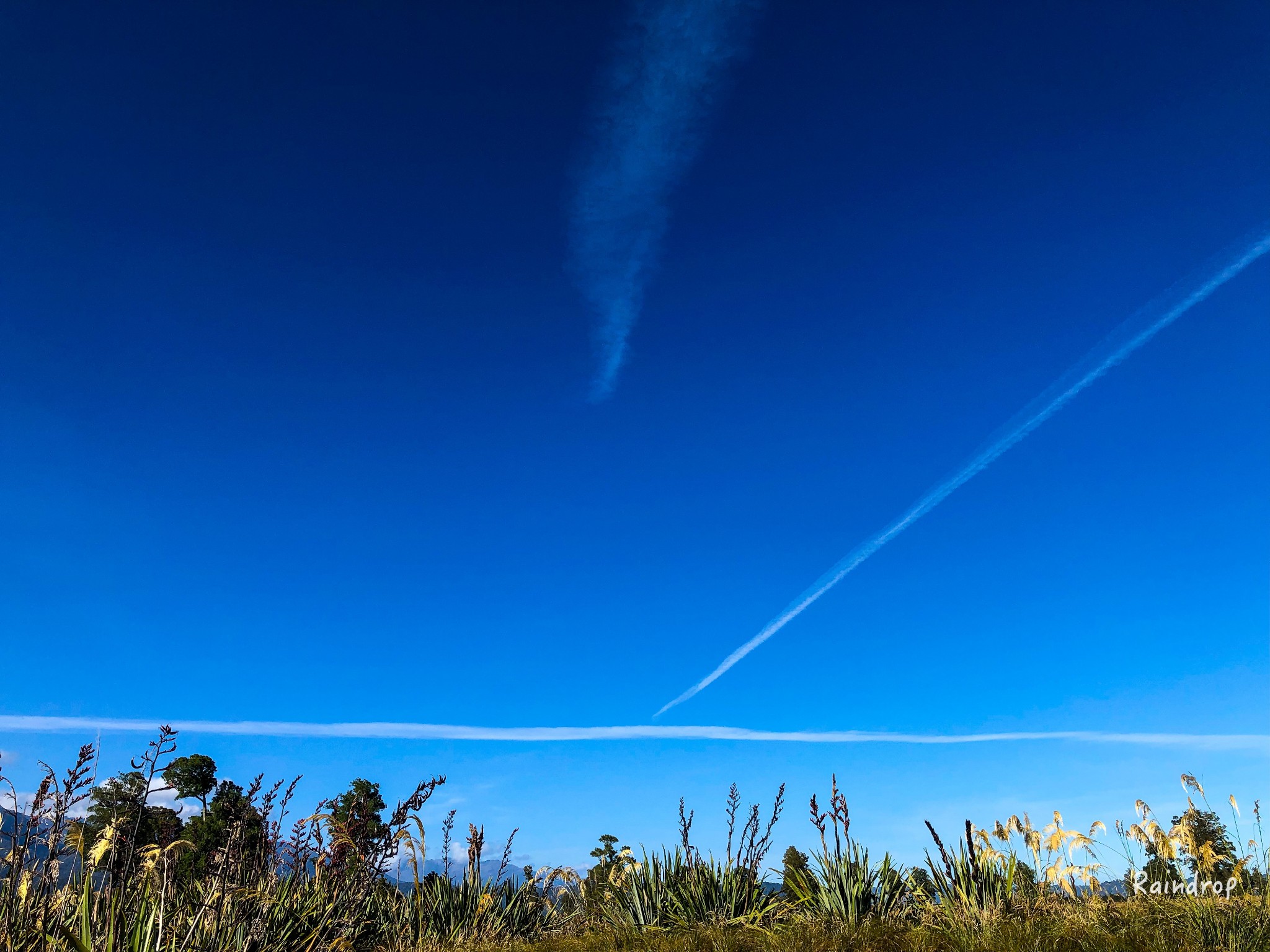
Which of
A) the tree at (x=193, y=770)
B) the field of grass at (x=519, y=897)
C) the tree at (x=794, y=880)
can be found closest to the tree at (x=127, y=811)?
the field of grass at (x=519, y=897)

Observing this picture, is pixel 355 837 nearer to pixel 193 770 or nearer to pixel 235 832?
pixel 235 832

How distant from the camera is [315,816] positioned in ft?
21.4

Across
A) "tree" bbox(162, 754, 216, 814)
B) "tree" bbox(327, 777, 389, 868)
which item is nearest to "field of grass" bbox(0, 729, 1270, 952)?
"tree" bbox(327, 777, 389, 868)

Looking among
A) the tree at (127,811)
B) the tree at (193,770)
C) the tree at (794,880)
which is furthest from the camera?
the tree at (193,770)

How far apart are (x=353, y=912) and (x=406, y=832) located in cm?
88

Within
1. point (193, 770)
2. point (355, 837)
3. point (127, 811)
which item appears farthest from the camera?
point (193, 770)

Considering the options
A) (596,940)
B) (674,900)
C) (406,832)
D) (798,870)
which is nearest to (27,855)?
(406,832)

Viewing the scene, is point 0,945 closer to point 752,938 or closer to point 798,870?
point 752,938

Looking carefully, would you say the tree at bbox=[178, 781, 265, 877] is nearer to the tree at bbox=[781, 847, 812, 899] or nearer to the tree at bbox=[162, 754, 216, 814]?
the tree at bbox=[781, 847, 812, 899]

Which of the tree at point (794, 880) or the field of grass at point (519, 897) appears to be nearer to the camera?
the field of grass at point (519, 897)

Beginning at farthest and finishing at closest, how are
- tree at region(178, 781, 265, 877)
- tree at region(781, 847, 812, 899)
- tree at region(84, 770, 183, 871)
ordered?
tree at region(781, 847, 812, 899) → tree at region(178, 781, 265, 877) → tree at region(84, 770, 183, 871)

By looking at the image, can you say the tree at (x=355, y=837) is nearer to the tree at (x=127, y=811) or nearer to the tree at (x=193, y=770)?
the tree at (x=127, y=811)

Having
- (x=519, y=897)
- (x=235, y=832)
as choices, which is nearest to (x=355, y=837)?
(x=235, y=832)

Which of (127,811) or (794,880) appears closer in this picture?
(127,811)
